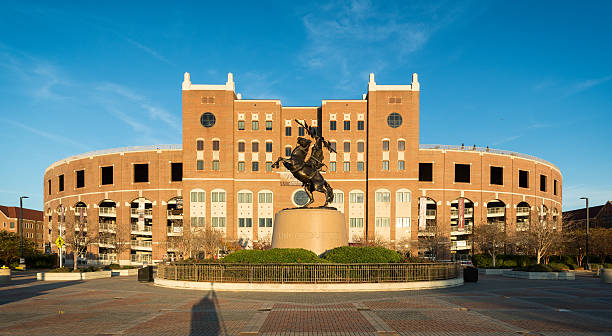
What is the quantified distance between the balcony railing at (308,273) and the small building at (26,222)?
113 metres

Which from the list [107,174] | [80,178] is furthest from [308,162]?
[80,178]

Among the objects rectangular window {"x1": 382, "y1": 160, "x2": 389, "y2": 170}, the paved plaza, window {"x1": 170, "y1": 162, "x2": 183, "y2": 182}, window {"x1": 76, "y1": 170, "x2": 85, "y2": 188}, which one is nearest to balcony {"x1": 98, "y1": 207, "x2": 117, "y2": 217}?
window {"x1": 76, "y1": 170, "x2": 85, "y2": 188}

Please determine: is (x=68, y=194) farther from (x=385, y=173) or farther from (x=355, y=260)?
(x=355, y=260)

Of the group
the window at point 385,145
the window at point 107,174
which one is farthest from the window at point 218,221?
the window at point 385,145

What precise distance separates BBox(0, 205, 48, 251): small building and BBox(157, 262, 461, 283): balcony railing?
11269cm

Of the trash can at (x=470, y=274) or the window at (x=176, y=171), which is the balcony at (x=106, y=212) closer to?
the window at (x=176, y=171)

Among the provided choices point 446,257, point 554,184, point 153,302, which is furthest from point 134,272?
point 554,184

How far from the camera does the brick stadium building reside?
7188 cm

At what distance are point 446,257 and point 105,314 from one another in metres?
66.0

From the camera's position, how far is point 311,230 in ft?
89.9

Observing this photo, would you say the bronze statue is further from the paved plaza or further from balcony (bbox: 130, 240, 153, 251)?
balcony (bbox: 130, 240, 153, 251)

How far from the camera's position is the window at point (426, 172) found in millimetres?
77938

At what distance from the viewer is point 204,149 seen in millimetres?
72312

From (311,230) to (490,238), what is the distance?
3657cm
